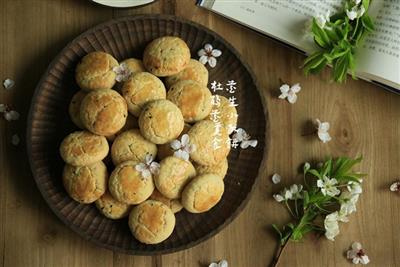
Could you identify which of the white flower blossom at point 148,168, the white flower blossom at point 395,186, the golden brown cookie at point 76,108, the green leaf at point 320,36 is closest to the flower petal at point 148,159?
the white flower blossom at point 148,168

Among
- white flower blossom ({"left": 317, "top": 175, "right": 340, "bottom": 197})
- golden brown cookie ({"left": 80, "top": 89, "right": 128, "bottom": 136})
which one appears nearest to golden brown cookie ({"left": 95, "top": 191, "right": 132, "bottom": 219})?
golden brown cookie ({"left": 80, "top": 89, "right": 128, "bottom": 136})

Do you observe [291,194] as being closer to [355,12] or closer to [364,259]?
[364,259]

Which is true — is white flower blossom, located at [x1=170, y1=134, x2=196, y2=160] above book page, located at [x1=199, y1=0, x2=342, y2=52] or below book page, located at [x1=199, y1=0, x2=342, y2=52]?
below

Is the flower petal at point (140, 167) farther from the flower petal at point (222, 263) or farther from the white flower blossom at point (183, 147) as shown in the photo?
the flower petal at point (222, 263)

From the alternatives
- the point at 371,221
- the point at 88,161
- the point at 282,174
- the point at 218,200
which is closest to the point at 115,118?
the point at 88,161

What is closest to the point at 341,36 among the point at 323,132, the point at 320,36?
the point at 320,36

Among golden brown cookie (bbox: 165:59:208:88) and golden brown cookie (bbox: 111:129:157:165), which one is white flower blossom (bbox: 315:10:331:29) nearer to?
golden brown cookie (bbox: 165:59:208:88)

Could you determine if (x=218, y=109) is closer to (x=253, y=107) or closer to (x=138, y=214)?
(x=253, y=107)
